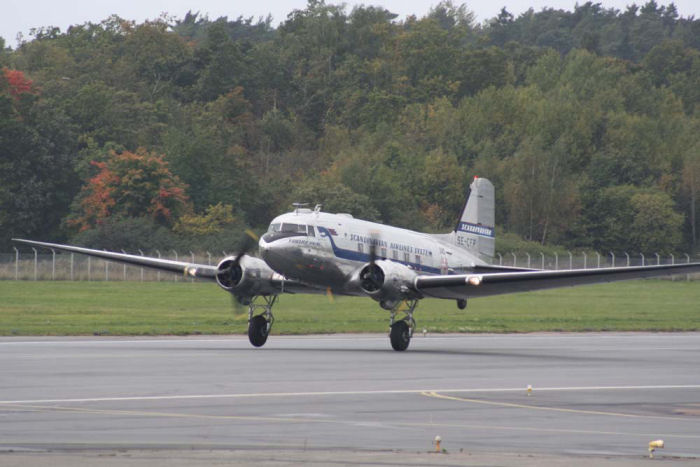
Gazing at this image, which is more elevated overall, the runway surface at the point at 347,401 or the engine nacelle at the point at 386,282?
the engine nacelle at the point at 386,282

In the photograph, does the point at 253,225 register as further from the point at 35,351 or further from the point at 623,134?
the point at 35,351

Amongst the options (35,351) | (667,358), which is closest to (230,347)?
(35,351)

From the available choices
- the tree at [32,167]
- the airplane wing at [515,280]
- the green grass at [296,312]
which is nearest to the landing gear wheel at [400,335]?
the airplane wing at [515,280]

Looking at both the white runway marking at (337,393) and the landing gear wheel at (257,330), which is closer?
the white runway marking at (337,393)

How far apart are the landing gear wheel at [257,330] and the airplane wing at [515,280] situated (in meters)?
4.68

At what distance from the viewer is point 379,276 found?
3156 centimetres

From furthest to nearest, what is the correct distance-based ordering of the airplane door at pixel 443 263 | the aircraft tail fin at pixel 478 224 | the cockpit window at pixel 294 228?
the aircraft tail fin at pixel 478 224
the airplane door at pixel 443 263
the cockpit window at pixel 294 228

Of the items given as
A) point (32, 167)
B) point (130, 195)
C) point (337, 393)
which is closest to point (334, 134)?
point (32, 167)

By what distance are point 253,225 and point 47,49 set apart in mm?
50905

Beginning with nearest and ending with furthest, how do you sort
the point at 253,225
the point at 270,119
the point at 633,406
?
1. the point at 633,406
2. the point at 253,225
3. the point at 270,119

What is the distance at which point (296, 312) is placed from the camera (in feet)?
→ 166

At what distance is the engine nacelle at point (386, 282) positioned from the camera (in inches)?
1241

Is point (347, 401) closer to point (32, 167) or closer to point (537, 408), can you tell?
point (537, 408)

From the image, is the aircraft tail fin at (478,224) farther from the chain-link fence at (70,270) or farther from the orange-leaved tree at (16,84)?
the orange-leaved tree at (16,84)
